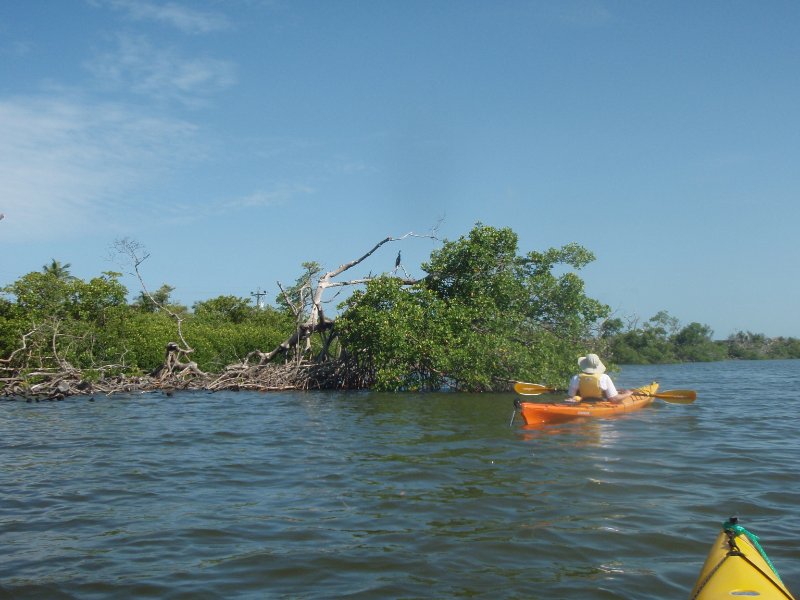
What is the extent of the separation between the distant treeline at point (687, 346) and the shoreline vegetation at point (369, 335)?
968 inches

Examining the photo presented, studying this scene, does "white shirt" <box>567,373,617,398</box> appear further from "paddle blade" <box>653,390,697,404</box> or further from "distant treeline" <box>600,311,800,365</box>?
"distant treeline" <box>600,311,800,365</box>

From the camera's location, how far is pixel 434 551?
5449 millimetres

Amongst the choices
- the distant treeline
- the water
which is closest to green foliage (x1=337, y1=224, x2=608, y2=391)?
the water

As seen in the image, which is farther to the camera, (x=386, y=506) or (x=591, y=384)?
(x=591, y=384)

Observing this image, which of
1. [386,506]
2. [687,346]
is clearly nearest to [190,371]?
[386,506]

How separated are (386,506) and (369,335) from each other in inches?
486

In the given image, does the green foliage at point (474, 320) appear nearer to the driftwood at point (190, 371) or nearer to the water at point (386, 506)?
the driftwood at point (190, 371)

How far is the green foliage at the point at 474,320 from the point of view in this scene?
1845 centimetres

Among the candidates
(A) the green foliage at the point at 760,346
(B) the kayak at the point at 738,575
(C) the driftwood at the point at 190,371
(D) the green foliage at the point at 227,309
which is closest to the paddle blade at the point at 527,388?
(C) the driftwood at the point at 190,371

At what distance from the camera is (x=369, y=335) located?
19.1 meters

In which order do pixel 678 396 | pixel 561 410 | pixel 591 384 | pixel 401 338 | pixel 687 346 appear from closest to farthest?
pixel 561 410 → pixel 591 384 → pixel 678 396 → pixel 401 338 → pixel 687 346

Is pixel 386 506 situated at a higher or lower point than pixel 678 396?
lower

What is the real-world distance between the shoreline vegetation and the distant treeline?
2459 cm

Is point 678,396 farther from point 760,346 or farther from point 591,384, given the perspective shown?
point 760,346
